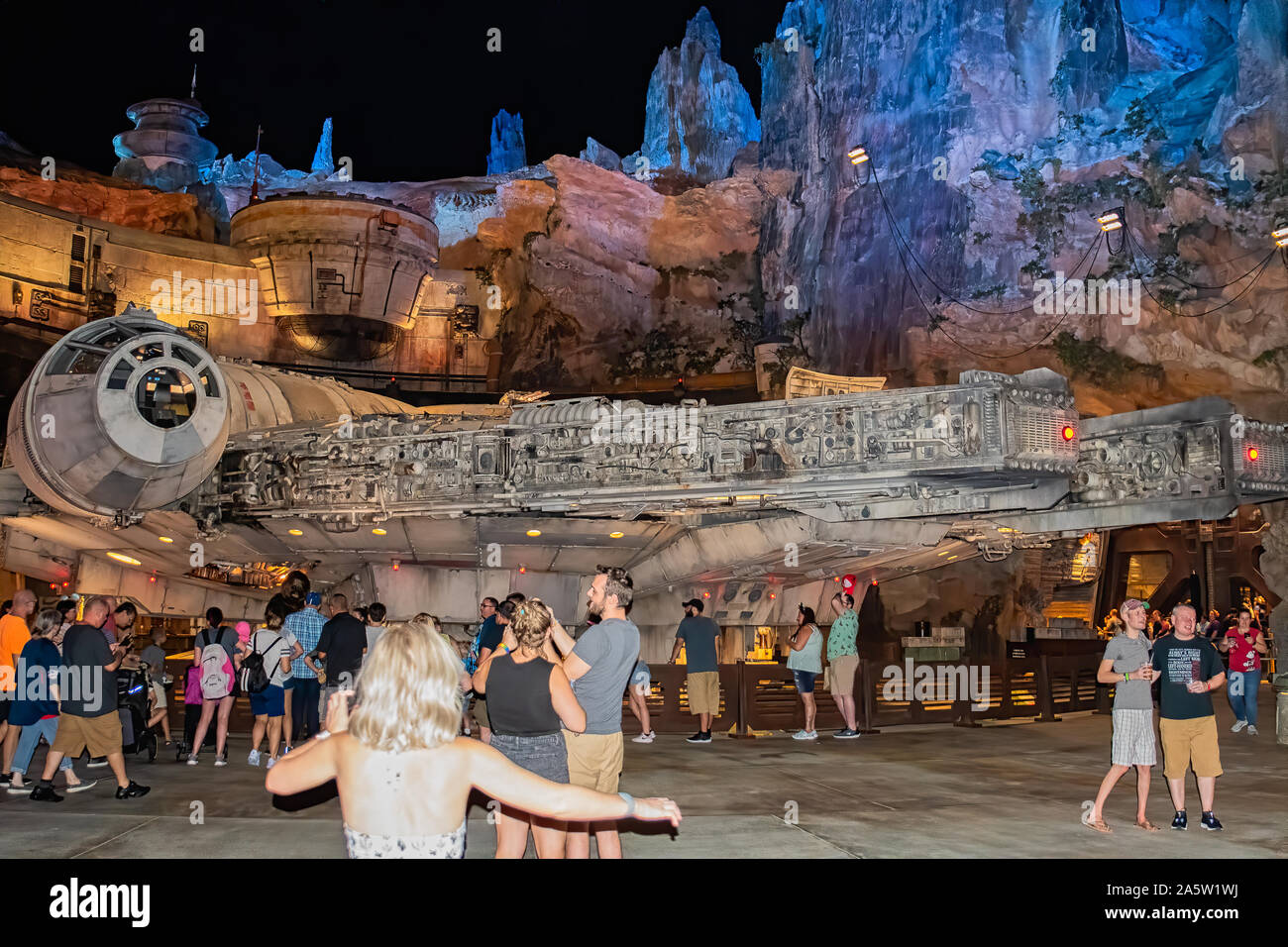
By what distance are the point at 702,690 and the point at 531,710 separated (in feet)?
31.5

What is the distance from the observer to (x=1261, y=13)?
32.6 metres

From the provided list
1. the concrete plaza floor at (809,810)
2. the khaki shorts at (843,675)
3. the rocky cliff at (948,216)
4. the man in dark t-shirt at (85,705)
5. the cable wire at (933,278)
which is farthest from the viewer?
the cable wire at (933,278)

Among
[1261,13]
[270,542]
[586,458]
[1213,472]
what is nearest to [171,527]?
[270,542]

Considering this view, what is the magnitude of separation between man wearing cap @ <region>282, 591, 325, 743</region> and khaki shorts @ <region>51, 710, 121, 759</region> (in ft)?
8.79

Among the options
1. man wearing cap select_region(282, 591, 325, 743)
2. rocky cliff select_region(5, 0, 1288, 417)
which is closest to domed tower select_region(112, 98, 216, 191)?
rocky cliff select_region(5, 0, 1288, 417)

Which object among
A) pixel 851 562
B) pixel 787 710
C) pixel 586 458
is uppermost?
pixel 586 458

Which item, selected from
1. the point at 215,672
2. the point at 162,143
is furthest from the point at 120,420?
the point at 162,143

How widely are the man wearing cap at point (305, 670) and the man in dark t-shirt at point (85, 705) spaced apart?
262cm

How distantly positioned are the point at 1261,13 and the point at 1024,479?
2449 centimetres

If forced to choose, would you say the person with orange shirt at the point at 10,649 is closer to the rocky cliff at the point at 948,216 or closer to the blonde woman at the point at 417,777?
the blonde woman at the point at 417,777

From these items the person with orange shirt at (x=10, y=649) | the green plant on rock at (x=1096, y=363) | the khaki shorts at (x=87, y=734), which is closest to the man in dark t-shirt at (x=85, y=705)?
the khaki shorts at (x=87, y=734)

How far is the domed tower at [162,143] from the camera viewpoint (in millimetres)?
59312

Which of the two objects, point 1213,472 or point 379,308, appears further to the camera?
point 379,308
